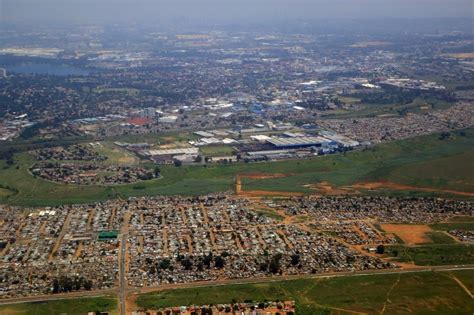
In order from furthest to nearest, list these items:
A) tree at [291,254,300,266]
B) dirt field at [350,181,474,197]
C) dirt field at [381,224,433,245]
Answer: dirt field at [350,181,474,197], dirt field at [381,224,433,245], tree at [291,254,300,266]

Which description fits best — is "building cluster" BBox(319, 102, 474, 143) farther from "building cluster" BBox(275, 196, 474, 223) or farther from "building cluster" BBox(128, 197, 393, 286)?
"building cluster" BBox(128, 197, 393, 286)

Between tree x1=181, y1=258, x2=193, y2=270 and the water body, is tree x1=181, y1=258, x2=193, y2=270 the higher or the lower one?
the lower one

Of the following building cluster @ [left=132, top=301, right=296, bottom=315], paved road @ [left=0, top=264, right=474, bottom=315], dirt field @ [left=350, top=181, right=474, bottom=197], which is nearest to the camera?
building cluster @ [left=132, top=301, right=296, bottom=315]

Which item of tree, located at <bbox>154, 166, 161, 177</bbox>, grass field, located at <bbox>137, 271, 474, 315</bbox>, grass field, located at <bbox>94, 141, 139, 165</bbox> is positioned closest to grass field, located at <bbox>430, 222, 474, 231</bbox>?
grass field, located at <bbox>137, 271, 474, 315</bbox>

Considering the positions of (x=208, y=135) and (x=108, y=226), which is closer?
(x=108, y=226)

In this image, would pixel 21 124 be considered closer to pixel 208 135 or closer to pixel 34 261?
pixel 208 135

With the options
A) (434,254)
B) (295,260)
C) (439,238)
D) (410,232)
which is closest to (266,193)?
(410,232)

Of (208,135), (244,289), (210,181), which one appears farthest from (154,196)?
(208,135)
